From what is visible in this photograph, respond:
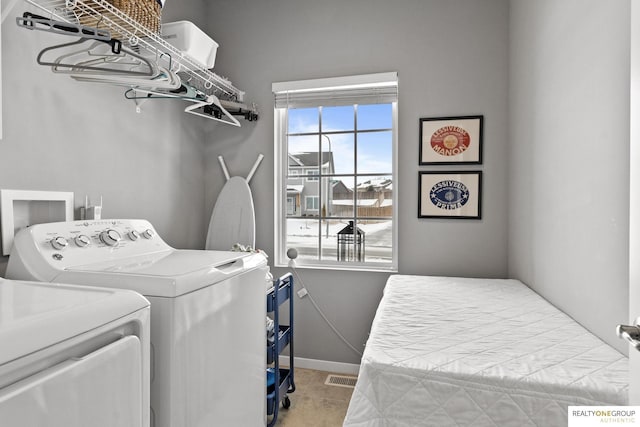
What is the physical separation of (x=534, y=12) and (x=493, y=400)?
1.97m

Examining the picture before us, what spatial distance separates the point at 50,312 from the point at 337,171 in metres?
2.18

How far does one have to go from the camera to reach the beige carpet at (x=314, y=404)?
81.7 inches

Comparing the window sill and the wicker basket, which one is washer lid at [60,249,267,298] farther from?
the window sill

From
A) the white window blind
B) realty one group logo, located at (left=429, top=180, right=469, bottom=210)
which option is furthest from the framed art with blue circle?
the white window blind

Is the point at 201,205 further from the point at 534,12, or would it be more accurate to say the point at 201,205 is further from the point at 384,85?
the point at 534,12

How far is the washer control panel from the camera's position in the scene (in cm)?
134

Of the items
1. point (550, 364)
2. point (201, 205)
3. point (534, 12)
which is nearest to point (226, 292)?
point (550, 364)

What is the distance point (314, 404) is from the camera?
2246 mm

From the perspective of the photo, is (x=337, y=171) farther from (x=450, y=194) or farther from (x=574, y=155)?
(x=574, y=155)

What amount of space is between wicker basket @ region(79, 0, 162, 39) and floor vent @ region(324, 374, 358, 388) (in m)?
2.28

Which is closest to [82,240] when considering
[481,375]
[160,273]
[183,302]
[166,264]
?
[166,264]

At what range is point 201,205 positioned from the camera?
2.84m

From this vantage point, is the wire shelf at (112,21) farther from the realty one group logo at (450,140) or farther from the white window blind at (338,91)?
the realty one group logo at (450,140)

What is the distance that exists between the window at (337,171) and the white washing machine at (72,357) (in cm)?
188
